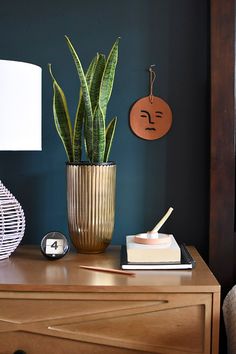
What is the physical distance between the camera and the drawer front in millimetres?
1126

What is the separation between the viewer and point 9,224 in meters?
1.34

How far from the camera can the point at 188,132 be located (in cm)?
163

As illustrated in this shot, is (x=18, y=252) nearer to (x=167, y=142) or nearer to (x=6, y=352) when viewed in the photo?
(x=6, y=352)

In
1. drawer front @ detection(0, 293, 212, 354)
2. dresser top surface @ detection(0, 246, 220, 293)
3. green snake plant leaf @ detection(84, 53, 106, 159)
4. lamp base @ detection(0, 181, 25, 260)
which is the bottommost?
drawer front @ detection(0, 293, 212, 354)

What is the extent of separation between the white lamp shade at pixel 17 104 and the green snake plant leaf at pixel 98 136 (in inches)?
7.6

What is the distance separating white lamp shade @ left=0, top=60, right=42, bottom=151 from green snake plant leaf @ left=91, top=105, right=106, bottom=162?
19 cm

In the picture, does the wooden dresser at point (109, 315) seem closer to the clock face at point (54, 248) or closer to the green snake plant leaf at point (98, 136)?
the clock face at point (54, 248)

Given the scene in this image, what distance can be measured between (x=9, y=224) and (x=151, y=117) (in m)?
0.65

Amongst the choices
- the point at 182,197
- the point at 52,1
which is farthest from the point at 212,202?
the point at 52,1

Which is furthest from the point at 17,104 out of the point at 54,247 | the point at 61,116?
the point at 54,247

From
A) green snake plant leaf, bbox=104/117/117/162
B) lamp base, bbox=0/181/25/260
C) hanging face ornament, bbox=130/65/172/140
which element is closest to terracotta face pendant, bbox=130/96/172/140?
hanging face ornament, bbox=130/65/172/140

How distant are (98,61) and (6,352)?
3.00 feet

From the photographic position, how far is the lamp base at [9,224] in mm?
1331

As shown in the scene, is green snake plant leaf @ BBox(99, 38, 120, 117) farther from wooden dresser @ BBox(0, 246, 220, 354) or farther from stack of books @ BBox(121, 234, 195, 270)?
wooden dresser @ BBox(0, 246, 220, 354)
